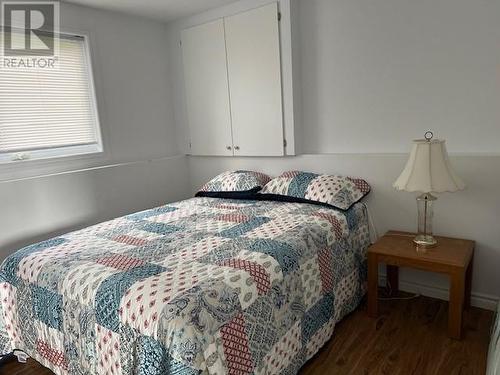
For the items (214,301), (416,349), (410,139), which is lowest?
(416,349)

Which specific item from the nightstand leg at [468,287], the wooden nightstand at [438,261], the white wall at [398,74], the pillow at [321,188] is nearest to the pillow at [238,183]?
the pillow at [321,188]

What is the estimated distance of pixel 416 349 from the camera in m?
1.96

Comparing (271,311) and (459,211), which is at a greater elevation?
(459,211)

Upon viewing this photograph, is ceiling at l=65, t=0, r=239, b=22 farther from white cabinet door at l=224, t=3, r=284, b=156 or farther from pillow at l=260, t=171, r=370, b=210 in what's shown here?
pillow at l=260, t=171, r=370, b=210

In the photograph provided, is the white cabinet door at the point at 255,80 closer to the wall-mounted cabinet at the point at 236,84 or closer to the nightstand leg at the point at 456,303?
the wall-mounted cabinet at the point at 236,84

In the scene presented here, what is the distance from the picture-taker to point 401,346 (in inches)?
78.4

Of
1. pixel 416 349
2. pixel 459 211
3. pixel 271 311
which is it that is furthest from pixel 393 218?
pixel 271 311

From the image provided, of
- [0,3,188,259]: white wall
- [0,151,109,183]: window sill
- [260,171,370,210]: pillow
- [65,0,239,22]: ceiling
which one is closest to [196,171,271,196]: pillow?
[260,171,370,210]: pillow

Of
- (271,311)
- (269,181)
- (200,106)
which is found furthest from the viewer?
(200,106)

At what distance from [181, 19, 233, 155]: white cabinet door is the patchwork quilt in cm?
113

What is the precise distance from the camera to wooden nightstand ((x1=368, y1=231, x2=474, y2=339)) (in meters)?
1.93

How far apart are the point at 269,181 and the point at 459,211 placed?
1337mm

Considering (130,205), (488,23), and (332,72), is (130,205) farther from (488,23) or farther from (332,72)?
(488,23)

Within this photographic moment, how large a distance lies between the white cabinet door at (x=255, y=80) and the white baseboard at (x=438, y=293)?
134cm
